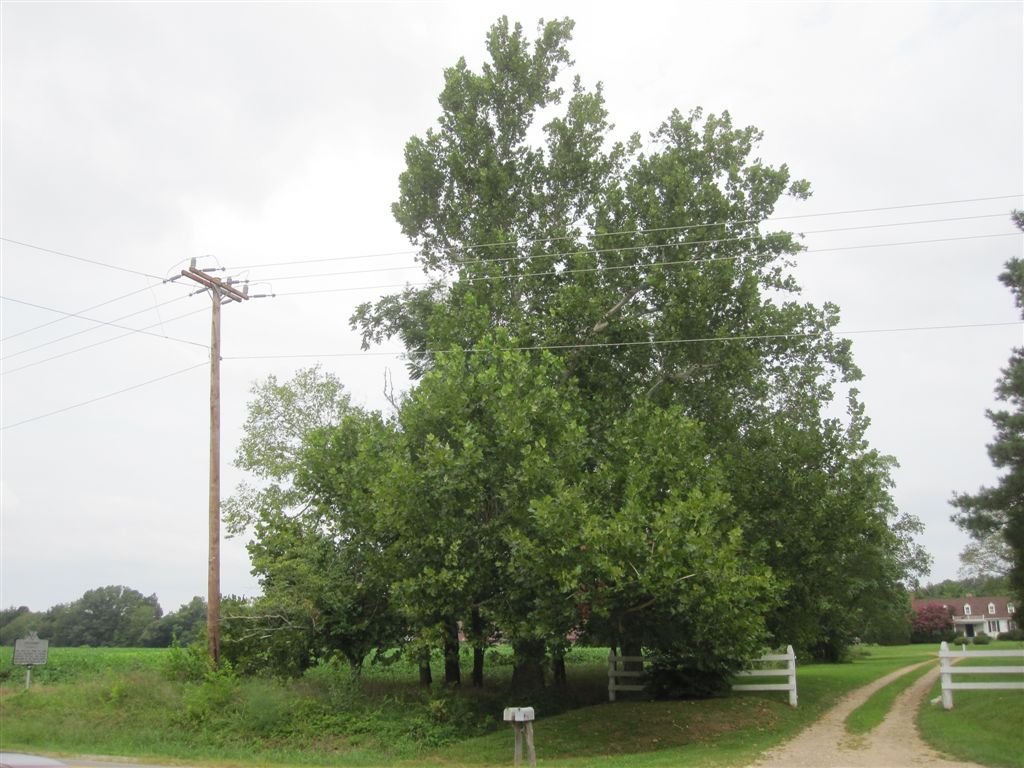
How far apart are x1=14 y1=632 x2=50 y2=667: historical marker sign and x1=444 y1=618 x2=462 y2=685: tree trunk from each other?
11773 mm

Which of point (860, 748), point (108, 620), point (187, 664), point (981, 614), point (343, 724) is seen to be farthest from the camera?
point (981, 614)

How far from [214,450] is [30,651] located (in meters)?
8.87

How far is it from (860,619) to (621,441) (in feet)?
100

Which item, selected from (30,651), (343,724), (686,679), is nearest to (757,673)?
(686,679)

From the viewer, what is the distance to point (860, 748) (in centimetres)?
1454

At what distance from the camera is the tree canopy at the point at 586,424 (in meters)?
16.7

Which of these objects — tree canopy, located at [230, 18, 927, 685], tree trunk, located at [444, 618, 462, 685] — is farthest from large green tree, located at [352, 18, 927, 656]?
tree trunk, located at [444, 618, 462, 685]

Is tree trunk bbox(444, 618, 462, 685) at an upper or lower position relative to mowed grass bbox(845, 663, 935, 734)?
upper

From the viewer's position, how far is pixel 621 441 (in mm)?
18562

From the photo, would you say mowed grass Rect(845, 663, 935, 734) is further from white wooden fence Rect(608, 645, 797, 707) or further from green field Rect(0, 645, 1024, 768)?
white wooden fence Rect(608, 645, 797, 707)

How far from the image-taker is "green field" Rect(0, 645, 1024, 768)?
16406 millimetres

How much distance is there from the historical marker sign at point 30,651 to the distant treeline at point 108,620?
203ft

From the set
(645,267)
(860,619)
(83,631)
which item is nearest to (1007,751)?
(645,267)

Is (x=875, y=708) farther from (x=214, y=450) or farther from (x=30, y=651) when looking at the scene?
(x=30, y=651)
